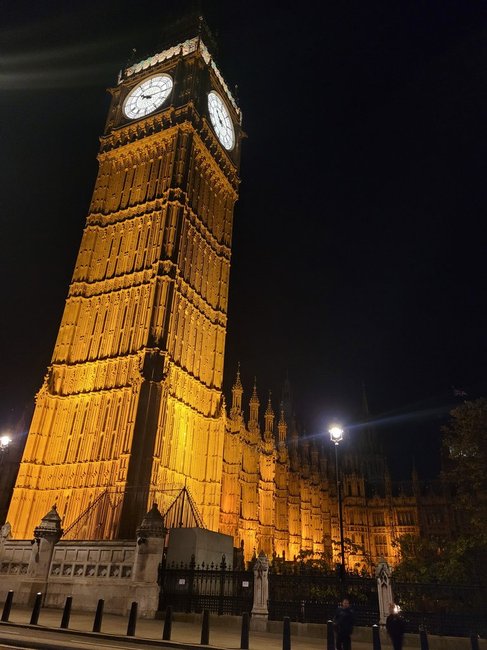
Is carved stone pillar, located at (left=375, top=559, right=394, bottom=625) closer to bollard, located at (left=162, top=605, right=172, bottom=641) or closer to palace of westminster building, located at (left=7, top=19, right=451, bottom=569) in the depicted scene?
bollard, located at (left=162, top=605, right=172, bottom=641)

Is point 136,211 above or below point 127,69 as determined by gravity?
below

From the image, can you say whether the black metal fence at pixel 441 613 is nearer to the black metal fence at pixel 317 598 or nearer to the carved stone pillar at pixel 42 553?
the black metal fence at pixel 317 598

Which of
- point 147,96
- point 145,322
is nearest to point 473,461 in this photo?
point 145,322

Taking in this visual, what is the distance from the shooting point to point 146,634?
10562 millimetres

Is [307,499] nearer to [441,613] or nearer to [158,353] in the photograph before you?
[158,353]

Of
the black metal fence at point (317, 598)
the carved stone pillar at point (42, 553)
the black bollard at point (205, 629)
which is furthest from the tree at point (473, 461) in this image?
the carved stone pillar at point (42, 553)

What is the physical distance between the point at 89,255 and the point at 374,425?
62.7 metres

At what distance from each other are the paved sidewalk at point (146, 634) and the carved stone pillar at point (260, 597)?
318 mm

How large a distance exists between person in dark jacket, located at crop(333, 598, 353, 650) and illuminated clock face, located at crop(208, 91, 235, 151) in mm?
43240

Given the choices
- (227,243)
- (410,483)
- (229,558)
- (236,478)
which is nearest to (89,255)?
(227,243)

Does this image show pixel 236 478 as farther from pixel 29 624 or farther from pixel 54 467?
pixel 29 624

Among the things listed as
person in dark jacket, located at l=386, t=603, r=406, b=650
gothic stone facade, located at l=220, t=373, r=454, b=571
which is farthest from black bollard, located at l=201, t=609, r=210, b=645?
gothic stone facade, located at l=220, t=373, r=454, b=571

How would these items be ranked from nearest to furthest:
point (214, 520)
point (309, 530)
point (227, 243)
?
1. point (214, 520)
2. point (227, 243)
3. point (309, 530)

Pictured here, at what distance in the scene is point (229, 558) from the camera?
59.2ft
